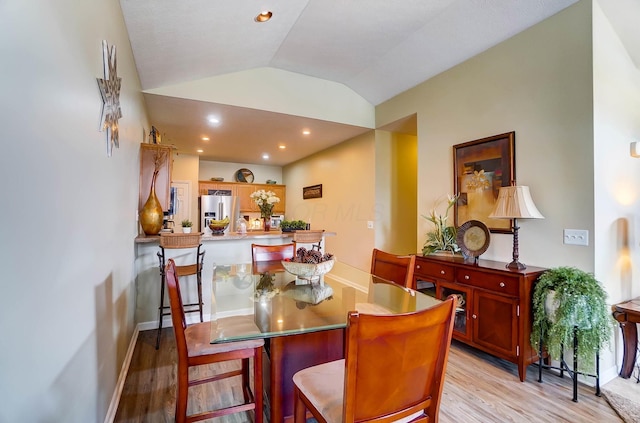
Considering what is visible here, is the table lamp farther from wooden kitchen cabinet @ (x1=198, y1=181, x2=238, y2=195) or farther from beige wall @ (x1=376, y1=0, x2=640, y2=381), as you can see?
wooden kitchen cabinet @ (x1=198, y1=181, x2=238, y2=195)

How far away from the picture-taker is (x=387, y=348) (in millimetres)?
972

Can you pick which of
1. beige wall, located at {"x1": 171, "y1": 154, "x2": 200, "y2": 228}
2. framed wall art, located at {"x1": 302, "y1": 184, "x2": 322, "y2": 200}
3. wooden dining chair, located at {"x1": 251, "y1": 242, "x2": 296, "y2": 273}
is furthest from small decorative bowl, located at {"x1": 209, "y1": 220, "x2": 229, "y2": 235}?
beige wall, located at {"x1": 171, "y1": 154, "x2": 200, "y2": 228}

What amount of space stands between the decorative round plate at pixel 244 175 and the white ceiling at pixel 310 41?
3.22 metres

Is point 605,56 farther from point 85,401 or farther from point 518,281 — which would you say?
point 85,401

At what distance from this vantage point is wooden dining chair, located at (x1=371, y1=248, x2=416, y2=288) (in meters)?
2.26

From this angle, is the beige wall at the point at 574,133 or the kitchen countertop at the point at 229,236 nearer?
the beige wall at the point at 574,133

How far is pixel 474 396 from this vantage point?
2.19 metres

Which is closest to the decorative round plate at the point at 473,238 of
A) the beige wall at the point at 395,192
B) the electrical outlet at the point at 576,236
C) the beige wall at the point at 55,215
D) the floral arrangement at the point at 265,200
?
the electrical outlet at the point at 576,236

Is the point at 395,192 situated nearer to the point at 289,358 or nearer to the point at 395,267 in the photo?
the point at 395,267

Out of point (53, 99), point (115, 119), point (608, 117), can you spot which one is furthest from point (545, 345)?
point (115, 119)

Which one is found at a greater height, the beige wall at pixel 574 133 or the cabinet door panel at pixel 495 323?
the beige wall at pixel 574 133

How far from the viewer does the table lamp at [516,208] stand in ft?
8.34

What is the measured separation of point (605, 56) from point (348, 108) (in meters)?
2.87

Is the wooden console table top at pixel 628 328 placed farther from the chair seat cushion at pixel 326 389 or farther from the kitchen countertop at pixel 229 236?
the kitchen countertop at pixel 229 236
